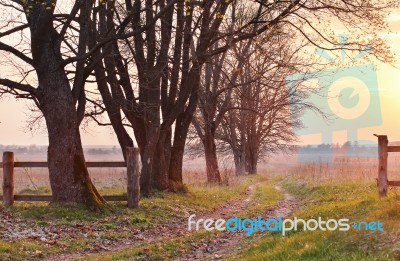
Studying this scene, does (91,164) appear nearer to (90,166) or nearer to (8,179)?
(90,166)

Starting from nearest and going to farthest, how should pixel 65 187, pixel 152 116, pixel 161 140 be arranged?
pixel 65 187 → pixel 152 116 → pixel 161 140

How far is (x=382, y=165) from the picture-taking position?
16.5m

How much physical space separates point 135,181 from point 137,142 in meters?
4.63

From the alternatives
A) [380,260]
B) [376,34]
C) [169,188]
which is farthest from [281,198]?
[380,260]

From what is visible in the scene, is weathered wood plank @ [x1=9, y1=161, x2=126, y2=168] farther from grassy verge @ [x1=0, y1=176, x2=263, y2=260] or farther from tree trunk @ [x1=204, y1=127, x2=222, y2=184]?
tree trunk @ [x1=204, y1=127, x2=222, y2=184]

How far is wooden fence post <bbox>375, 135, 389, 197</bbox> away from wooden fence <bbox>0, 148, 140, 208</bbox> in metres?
Result: 7.86

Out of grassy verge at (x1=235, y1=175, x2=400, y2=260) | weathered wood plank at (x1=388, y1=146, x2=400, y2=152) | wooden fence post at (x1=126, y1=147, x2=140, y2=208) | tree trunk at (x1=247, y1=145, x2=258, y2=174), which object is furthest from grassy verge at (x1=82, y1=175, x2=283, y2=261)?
tree trunk at (x1=247, y1=145, x2=258, y2=174)

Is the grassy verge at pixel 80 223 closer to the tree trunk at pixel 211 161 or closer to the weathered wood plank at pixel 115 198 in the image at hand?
the weathered wood plank at pixel 115 198

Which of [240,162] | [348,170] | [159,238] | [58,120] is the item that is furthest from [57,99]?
[240,162]

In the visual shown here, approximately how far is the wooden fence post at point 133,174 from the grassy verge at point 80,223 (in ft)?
1.13

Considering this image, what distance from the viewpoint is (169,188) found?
2261cm

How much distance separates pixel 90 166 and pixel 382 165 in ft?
30.8

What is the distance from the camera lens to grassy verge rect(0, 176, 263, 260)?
12.2m

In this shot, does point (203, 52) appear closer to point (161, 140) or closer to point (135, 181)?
point (161, 140)
